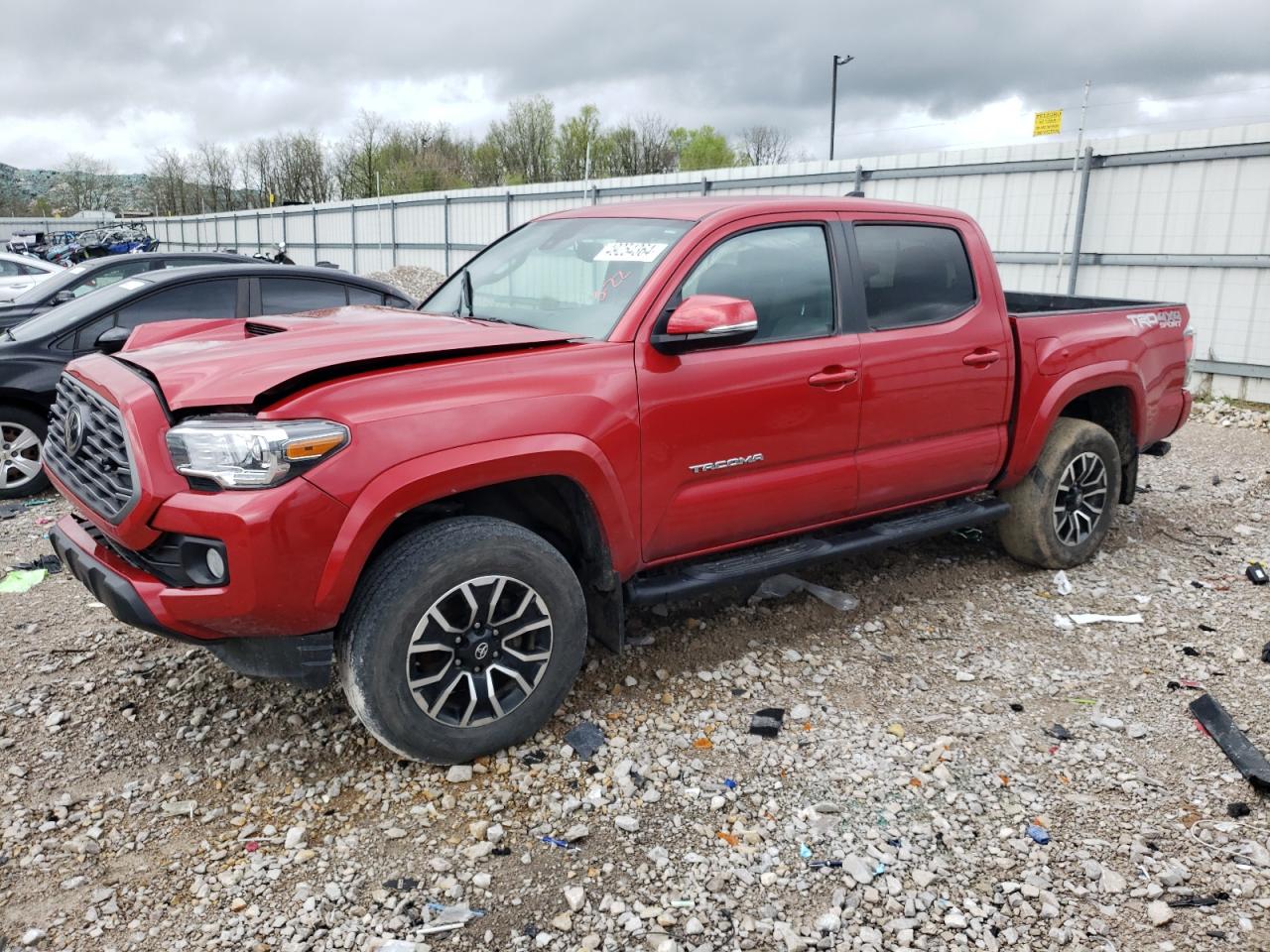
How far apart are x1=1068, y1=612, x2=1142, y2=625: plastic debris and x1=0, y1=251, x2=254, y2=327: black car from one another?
7301 mm

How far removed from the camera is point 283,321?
13.0 ft

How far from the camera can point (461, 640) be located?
10.6 ft

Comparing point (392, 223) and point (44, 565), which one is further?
point (392, 223)

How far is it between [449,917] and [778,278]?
2.75 meters

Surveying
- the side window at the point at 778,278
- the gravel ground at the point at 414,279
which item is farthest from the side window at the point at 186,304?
the gravel ground at the point at 414,279

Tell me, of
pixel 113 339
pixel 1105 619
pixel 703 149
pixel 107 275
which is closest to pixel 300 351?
pixel 1105 619

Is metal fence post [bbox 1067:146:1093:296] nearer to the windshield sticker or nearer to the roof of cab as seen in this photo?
the roof of cab

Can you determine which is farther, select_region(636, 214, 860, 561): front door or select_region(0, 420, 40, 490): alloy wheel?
select_region(0, 420, 40, 490): alloy wheel

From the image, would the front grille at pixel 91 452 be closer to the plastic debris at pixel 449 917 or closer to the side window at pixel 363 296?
the plastic debris at pixel 449 917

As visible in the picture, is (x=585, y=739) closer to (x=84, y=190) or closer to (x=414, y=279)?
(x=414, y=279)

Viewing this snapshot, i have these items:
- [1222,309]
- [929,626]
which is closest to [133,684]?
[929,626]

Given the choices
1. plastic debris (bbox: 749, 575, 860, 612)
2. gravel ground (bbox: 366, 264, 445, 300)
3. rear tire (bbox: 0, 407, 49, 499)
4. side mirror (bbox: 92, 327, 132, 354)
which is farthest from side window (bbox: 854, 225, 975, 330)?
gravel ground (bbox: 366, 264, 445, 300)

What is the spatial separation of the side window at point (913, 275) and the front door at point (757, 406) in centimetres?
25

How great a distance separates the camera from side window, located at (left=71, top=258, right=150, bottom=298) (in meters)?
8.96
